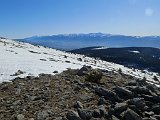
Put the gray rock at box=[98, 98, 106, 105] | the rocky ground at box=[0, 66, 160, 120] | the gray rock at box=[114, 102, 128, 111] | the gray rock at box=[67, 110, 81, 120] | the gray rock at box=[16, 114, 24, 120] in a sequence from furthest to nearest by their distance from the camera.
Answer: the gray rock at box=[98, 98, 106, 105]
the gray rock at box=[114, 102, 128, 111]
the rocky ground at box=[0, 66, 160, 120]
the gray rock at box=[16, 114, 24, 120]
the gray rock at box=[67, 110, 81, 120]

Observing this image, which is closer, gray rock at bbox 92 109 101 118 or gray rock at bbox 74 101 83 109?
gray rock at bbox 92 109 101 118

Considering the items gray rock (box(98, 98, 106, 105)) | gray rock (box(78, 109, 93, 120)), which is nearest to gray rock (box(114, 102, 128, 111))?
gray rock (box(98, 98, 106, 105))

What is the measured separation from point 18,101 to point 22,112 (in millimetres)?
1557

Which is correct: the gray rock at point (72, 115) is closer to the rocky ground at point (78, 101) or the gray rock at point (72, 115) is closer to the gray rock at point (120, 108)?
the rocky ground at point (78, 101)

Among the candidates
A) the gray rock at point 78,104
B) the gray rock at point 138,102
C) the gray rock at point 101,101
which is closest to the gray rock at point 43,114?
the gray rock at point 78,104

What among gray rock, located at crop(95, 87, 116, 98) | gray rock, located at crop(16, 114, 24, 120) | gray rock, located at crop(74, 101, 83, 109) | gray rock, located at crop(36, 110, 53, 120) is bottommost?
gray rock, located at crop(16, 114, 24, 120)

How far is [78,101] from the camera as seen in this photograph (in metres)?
15.7

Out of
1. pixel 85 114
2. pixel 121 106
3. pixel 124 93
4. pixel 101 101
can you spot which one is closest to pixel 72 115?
pixel 85 114

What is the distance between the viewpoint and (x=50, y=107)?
15453 millimetres

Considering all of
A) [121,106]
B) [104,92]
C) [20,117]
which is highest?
[104,92]

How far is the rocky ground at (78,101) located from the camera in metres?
14.4

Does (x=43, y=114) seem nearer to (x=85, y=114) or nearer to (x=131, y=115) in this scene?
(x=85, y=114)

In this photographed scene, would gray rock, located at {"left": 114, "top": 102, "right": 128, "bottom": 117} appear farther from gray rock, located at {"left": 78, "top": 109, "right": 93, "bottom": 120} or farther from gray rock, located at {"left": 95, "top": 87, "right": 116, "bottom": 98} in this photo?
gray rock, located at {"left": 95, "top": 87, "right": 116, "bottom": 98}

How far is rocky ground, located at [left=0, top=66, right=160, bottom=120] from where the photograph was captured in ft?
47.4
